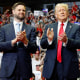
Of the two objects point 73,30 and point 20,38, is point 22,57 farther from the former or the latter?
point 73,30

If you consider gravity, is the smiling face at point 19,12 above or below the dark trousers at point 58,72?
above

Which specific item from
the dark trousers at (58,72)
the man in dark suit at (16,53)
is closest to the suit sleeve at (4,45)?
the man in dark suit at (16,53)

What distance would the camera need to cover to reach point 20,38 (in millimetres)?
1730

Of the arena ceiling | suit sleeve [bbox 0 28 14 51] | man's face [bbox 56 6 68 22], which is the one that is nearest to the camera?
suit sleeve [bbox 0 28 14 51]

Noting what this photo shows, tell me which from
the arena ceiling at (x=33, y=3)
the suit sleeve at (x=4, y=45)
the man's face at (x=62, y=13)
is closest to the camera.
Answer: the suit sleeve at (x=4, y=45)

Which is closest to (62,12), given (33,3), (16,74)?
(16,74)

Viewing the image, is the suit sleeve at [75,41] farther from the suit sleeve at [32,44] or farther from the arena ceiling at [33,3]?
the arena ceiling at [33,3]

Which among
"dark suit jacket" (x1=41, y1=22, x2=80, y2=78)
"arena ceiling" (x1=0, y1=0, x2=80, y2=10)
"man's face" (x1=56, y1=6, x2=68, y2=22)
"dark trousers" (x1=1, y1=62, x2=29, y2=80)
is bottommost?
"dark trousers" (x1=1, y1=62, x2=29, y2=80)

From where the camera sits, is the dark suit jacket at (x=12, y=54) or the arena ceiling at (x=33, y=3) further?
the arena ceiling at (x=33, y=3)

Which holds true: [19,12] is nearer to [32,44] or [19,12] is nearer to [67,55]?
[32,44]

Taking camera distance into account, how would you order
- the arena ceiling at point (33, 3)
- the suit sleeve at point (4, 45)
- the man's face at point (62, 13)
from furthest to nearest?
the arena ceiling at point (33, 3)
the man's face at point (62, 13)
the suit sleeve at point (4, 45)

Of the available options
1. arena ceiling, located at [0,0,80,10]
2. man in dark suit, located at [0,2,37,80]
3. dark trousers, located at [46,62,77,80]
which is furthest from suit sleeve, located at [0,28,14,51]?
arena ceiling, located at [0,0,80,10]

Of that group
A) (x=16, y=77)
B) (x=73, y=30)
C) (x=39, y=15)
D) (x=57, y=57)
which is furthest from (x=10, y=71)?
(x=39, y=15)

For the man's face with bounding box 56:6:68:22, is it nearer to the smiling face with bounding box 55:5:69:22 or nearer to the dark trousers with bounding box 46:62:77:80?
the smiling face with bounding box 55:5:69:22
